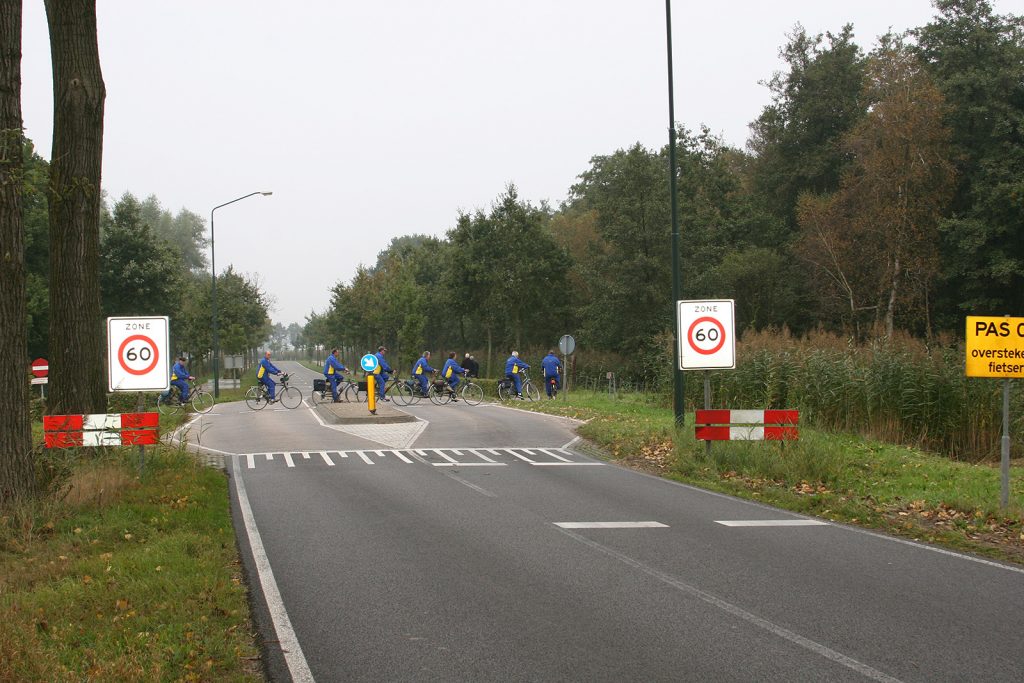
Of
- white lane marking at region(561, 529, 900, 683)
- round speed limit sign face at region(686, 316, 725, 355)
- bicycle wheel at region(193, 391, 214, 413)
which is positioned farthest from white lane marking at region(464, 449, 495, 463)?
bicycle wheel at region(193, 391, 214, 413)

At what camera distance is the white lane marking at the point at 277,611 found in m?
5.41

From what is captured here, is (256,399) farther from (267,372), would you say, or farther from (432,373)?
(432,373)

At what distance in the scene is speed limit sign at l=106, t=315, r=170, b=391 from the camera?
12.1m

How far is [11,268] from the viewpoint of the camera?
9.28 m

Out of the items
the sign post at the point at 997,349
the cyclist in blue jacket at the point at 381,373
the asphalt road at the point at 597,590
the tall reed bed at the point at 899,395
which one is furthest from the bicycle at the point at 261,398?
the sign post at the point at 997,349

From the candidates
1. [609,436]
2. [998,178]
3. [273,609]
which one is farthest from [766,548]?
[998,178]

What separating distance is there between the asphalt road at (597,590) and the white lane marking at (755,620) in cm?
2

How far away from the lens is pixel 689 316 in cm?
1523

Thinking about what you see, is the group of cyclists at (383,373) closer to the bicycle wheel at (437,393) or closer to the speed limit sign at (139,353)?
the bicycle wheel at (437,393)

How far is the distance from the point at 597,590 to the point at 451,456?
967 cm

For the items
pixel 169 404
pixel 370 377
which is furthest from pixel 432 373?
pixel 169 404

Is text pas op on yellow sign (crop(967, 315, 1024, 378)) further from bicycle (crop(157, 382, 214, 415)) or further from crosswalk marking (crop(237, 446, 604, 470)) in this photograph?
bicycle (crop(157, 382, 214, 415))

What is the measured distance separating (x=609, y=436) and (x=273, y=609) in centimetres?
1241

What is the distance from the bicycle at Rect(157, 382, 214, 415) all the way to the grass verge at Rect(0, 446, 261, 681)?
1755cm
